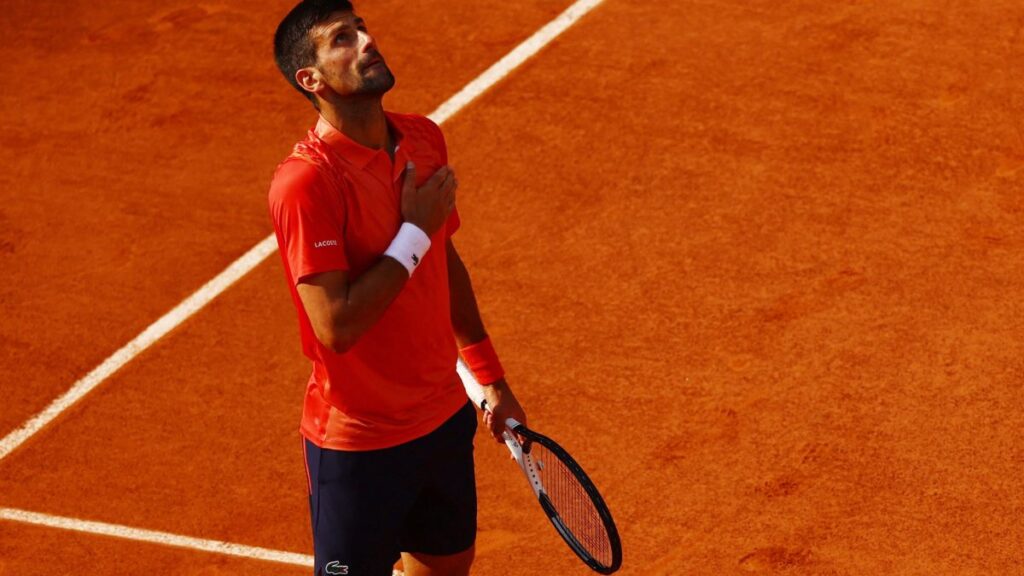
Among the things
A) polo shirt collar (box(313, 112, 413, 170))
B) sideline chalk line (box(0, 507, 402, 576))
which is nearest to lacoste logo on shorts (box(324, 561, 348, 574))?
polo shirt collar (box(313, 112, 413, 170))

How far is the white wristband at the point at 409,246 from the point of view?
4.18 m

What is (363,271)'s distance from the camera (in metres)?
4.26

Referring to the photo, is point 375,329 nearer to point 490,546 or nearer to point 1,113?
point 490,546

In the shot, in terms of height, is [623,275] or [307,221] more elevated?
[307,221]

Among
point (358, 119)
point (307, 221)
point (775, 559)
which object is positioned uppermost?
point (358, 119)

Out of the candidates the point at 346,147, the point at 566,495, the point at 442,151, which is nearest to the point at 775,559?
the point at 566,495

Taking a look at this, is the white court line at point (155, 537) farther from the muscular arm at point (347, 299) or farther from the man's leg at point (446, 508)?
the muscular arm at point (347, 299)

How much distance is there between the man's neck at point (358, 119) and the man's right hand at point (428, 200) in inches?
5.5

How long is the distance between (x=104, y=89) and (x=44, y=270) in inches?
80.3

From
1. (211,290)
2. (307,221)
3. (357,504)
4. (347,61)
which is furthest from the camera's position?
(211,290)

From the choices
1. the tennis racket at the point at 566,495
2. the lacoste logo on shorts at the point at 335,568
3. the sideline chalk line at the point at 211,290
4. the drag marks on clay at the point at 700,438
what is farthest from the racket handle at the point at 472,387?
the sideline chalk line at the point at 211,290

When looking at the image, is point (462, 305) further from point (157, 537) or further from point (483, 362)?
point (157, 537)

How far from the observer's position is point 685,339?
721 centimetres

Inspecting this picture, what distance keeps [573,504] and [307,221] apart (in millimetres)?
1503
